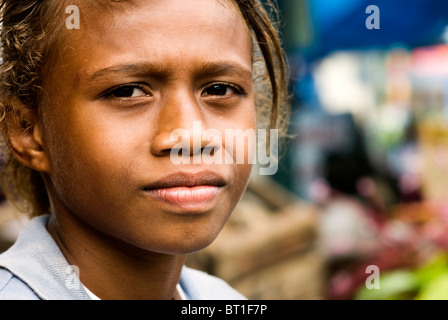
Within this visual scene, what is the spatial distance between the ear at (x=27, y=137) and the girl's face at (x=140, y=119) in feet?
0.24

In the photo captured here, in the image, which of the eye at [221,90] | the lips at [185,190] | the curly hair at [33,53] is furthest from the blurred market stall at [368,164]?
the lips at [185,190]

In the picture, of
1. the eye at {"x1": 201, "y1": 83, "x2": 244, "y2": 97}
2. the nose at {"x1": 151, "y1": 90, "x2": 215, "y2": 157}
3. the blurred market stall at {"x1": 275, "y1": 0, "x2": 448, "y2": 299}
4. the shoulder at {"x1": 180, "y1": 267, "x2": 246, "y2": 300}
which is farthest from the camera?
the blurred market stall at {"x1": 275, "y1": 0, "x2": 448, "y2": 299}

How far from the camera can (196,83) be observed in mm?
1129

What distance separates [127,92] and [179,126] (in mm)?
133

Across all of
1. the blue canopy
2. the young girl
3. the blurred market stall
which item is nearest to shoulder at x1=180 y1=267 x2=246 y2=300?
the young girl

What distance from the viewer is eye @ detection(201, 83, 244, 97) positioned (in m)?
1.18

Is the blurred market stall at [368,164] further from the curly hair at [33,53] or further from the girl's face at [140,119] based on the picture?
the girl's face at [140,119]

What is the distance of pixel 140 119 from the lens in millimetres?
1089

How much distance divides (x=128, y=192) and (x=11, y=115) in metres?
0.40

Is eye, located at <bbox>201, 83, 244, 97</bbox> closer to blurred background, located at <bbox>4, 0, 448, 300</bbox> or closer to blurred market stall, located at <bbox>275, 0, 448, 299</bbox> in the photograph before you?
blurred background, located at <bbox>4, 0, 448, 300</bbox>

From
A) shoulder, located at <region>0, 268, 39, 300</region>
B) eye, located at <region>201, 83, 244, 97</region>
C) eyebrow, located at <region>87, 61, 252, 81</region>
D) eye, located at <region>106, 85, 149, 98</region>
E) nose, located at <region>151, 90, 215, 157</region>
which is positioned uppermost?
eye, located at <region>201, 83, 244, 97</region>

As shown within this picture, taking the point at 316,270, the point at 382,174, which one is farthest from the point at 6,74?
the point at 382,174

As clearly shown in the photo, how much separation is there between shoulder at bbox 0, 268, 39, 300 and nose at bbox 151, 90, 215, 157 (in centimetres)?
37
